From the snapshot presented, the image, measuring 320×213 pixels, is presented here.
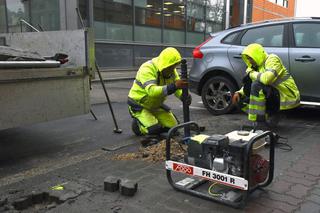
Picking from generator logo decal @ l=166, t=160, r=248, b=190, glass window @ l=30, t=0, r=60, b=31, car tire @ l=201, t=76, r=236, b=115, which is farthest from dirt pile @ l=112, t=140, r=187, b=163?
glass window @ l=30, t=0, r=60, b=31

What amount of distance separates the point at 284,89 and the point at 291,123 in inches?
37.6

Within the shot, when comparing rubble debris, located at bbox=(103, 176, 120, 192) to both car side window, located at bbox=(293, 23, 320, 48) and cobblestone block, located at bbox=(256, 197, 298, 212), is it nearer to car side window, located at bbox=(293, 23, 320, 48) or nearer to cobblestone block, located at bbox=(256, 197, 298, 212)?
cobblestone block, located at bbox=(256, 197, 298, 212)

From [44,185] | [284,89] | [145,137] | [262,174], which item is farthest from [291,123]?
[44,185]

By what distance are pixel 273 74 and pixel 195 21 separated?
16.5 meters

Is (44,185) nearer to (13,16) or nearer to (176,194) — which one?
(176,194)

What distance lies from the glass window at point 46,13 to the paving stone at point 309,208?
41.5 ft

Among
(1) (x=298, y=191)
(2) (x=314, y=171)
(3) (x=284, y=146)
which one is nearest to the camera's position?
(1) (x=298, y=191)

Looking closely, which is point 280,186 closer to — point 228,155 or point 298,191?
point 298,191

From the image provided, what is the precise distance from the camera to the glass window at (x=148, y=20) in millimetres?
16531

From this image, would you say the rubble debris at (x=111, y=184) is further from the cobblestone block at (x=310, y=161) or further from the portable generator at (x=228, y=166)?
the cobblestone block at (x=310, y=161)

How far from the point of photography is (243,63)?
614cm

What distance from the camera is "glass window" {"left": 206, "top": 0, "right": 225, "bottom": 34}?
2189cm

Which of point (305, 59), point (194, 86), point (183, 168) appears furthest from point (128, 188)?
point (194, 86)

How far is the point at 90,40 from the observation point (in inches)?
183
